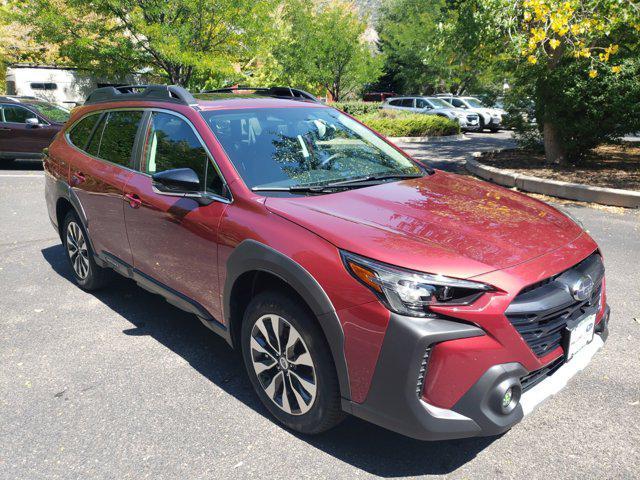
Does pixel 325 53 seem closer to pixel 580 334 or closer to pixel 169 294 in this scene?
pixel 169 294

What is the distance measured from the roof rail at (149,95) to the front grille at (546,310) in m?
2.48

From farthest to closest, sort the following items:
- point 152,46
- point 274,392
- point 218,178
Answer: point 152,46 < point 218,178 < point 274,392

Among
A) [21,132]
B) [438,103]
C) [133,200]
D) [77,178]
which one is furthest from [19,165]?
[438,103]

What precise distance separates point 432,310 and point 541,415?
1308mm

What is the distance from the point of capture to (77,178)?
15.6ft

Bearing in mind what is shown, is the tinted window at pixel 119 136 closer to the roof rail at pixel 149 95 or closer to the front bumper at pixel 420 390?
the roof rail at pixel 149 95

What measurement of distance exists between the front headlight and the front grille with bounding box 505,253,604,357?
0.20m

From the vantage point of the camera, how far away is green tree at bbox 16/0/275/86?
16.1 m

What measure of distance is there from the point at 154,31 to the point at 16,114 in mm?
4594

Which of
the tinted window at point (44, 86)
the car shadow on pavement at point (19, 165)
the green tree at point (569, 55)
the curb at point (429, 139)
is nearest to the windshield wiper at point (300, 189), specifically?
the green tree at point (569, 55)

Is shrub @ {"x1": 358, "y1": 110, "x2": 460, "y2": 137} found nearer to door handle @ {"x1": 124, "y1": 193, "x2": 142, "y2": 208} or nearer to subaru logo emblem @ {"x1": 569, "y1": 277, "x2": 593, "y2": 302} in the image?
door handle @ {"x1": 124, "y1": 193, "x2": 142, "y2": 208}

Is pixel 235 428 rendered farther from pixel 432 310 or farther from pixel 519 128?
pixel 519 128

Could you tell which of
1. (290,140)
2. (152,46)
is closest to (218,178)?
(290,140)

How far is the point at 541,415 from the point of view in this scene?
3.14 m
